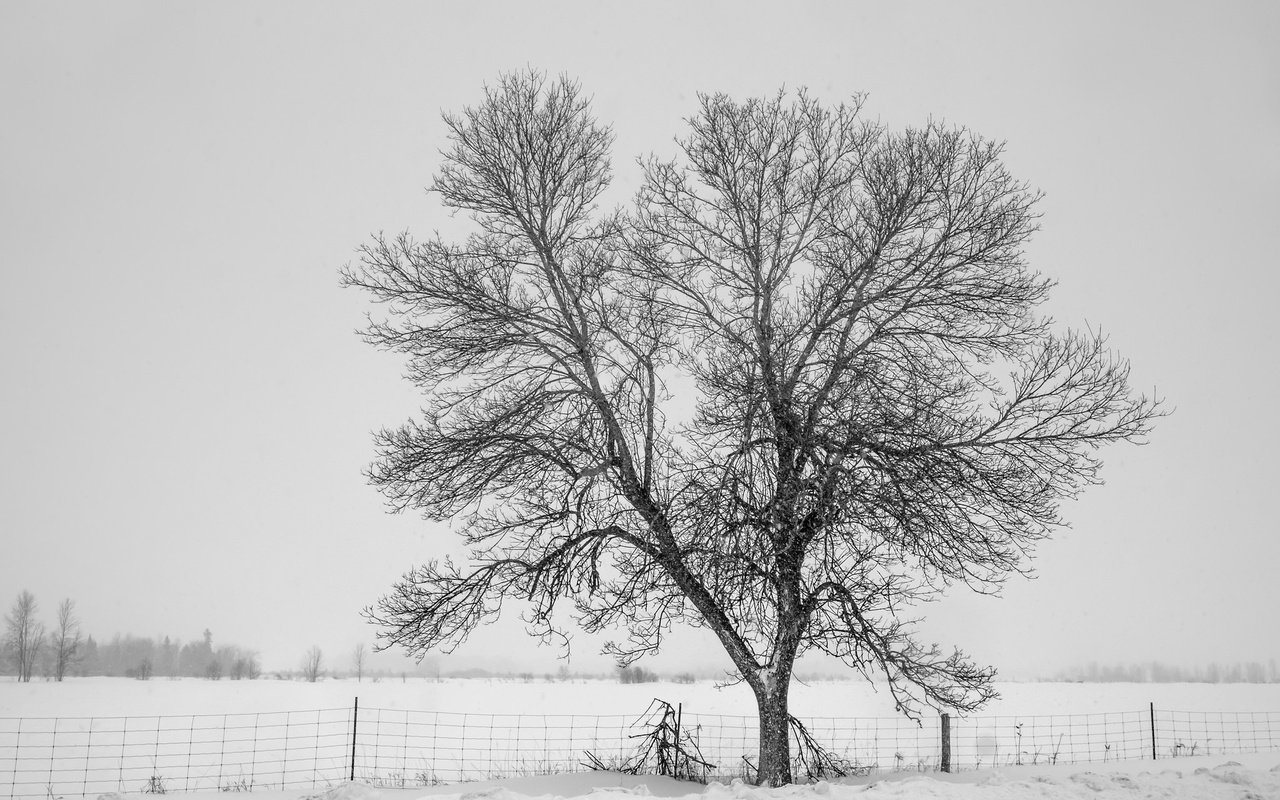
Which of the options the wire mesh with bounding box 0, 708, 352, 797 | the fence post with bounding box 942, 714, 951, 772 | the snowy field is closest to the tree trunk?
the snowy field

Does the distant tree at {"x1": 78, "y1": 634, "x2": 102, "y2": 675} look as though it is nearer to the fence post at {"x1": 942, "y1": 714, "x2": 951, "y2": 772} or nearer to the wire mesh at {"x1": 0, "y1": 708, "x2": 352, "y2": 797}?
the wire mesh at {"x1": 0, "y1": 708, "x2": 352, "y2": 797}

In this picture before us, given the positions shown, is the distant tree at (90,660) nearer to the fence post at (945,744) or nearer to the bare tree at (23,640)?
the bare tree at (23,640)

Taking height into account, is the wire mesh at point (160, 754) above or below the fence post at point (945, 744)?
below

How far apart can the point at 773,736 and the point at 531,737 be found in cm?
806

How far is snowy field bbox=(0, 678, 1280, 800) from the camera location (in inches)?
423

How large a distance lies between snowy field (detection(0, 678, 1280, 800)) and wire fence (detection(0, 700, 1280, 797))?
0.32 feet

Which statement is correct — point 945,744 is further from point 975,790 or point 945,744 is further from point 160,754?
point 160,754

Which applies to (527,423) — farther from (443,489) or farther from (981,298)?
(981,298)

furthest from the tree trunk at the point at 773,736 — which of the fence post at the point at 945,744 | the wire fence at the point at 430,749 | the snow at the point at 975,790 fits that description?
the fence post at the point at 945,744

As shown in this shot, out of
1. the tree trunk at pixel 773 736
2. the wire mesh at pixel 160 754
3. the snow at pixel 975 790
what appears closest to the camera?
the snow at pixel 975 790

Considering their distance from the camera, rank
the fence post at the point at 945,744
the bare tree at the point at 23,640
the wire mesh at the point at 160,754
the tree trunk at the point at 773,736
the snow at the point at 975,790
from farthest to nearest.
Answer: the bare tree at the point at 23,640
the wire mesh at the point at 160,754
the fence post at the point at 945,744
the tree trunk at the point at 773,736
the snow at the point at 975,790

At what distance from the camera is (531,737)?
1720 cm

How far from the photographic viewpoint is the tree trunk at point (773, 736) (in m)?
10.7

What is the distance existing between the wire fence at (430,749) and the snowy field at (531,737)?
0.10 m
